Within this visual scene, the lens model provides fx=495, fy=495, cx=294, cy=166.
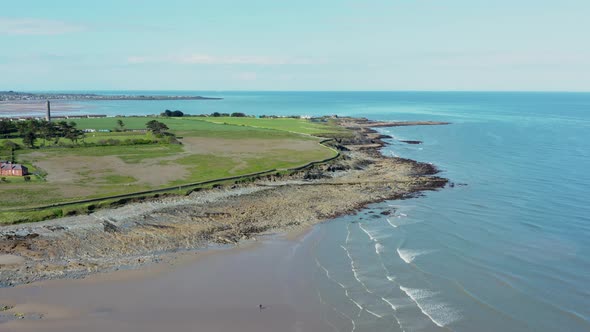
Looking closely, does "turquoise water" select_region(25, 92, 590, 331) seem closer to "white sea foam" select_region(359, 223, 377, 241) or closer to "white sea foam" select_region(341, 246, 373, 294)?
"white sea foam" select_region(341, 246, 373, 294)

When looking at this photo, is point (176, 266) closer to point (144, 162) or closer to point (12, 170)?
point (12, 170)

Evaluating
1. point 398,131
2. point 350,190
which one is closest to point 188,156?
point 350,190

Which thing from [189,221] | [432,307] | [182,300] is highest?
[189,221]

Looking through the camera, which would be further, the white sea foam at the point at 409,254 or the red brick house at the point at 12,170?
the red brick house at the point at 12,170

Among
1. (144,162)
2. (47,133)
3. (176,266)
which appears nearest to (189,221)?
(176,266)

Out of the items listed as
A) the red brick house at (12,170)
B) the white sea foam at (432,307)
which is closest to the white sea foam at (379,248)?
the white sea foam at (432,307)

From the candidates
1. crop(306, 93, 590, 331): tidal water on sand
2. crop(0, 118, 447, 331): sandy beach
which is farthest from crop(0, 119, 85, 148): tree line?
crop(306, 93, 590, 331): tidal water on sand

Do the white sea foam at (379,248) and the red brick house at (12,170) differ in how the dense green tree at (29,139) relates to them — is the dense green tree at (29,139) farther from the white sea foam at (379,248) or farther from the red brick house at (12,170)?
the white sea foam at (379,248)
